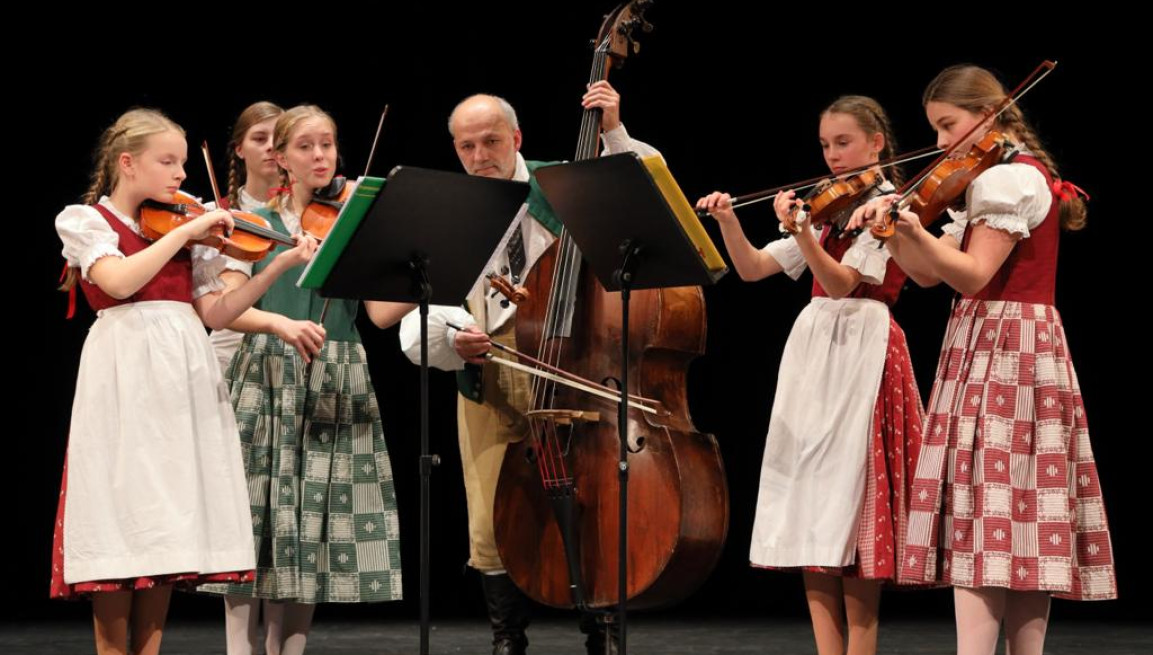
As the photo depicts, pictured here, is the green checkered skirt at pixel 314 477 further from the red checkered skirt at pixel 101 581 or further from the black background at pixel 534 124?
the black background at pixel 534 124

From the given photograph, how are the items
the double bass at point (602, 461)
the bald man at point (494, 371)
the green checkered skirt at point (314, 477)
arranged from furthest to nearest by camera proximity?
the bald man at point (494, 371)
the green checkered skirt at point (314, 477)
the double bass at point (602, 461)

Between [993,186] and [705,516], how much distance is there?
100 centimetres

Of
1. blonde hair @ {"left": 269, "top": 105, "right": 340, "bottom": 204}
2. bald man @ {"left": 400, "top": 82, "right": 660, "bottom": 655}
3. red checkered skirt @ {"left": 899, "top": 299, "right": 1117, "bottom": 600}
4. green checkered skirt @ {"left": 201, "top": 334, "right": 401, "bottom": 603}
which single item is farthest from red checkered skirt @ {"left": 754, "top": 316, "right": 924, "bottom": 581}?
blonde hair @ {"left": 269, "top": 105, "right": 340, "bottom": 204}

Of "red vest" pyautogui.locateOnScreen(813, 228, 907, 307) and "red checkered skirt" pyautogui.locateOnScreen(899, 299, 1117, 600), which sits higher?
"red vest" pyautogui.locateOnScreen(813, 228, 907, 307)

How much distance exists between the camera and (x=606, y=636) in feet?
10.5

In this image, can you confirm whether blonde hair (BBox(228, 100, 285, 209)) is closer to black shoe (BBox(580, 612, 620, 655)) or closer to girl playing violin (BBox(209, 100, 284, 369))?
girl playing violin (BBox(209, 100, 284, 369))

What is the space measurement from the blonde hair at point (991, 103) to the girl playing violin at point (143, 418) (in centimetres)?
145

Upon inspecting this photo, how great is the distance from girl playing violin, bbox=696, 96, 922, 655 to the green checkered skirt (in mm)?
958

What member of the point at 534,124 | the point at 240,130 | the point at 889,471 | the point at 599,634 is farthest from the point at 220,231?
the point at 534,124

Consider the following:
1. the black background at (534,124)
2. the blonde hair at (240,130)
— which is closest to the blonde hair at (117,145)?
the blonde hair at (240,130)

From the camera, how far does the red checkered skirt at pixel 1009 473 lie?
2561mm

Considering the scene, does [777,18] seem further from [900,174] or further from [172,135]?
[172,135]

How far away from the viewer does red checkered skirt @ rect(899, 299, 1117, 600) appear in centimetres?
256

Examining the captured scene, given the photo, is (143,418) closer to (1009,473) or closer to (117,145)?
(117,145)
